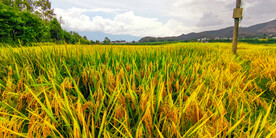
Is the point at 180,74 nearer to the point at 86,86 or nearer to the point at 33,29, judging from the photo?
the point at 86,86

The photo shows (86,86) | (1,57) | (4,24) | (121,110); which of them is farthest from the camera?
(4,24)

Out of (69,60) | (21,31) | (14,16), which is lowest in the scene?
(69,60)

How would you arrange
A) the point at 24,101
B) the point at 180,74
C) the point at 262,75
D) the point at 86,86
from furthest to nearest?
the point at 262,75 → the point at 180,74 → the point at 86,86 → the point at 24,101

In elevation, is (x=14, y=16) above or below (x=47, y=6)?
below

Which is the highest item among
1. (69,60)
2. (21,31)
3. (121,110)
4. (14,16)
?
(14,16)

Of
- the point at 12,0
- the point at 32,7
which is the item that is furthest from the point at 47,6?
the point at 12,0

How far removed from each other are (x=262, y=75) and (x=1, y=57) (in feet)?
15.0

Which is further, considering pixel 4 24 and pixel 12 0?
pixel 12 0

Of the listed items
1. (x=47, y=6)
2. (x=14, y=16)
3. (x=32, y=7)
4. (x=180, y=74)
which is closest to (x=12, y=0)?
(x=32, y=7)

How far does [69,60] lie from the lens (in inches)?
75.6

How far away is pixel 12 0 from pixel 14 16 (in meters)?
26.9

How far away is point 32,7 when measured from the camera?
31.1 metres

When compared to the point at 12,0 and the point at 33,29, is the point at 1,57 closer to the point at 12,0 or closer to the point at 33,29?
the point at 33,29

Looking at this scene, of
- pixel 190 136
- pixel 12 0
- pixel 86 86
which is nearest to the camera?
pixel 190 136
